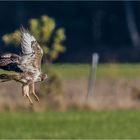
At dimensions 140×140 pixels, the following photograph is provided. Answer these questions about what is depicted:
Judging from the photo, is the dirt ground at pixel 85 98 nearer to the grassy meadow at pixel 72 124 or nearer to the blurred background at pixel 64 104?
the blurred background at pixel 64 104

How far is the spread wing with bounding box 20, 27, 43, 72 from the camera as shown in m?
4.05

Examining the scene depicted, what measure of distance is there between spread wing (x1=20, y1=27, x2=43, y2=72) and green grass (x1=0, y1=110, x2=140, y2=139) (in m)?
11.1

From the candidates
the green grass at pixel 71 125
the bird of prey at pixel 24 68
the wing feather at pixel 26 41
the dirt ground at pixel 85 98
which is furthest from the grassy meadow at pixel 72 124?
the bird of prey at pixel 24 68

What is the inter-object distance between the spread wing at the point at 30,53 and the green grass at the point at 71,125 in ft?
36.4

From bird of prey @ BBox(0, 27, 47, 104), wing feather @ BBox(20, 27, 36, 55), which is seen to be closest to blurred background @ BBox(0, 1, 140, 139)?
wing feather @ BBox(20, 27, 36, 55)

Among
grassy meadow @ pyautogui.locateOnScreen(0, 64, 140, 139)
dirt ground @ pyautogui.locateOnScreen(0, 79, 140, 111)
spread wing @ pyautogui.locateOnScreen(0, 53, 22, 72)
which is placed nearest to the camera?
spread wing @ pyautogui.locateOnScreen(0, 53, 22, 72)

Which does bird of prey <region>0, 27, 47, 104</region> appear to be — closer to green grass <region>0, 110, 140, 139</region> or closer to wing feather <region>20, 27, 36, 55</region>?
wing feather <region>20, 27, 36, 55</region>

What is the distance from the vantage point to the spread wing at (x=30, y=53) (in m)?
4.05

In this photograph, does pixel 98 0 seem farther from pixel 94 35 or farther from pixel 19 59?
pixel 19 59

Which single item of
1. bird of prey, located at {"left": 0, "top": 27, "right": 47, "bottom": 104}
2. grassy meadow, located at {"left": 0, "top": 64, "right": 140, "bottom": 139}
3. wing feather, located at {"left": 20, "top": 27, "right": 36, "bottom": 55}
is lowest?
grassy meadow, located at {"left": 0, "top": 64, "right": 140, "bottom": 139}

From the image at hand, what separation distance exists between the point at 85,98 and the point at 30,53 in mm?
16815

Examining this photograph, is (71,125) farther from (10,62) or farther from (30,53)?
(10,62)

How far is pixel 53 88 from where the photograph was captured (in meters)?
21.2

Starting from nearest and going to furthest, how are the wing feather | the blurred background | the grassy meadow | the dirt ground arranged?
the wing feather, the grassy meadow, the blurred background, the dirt ground
